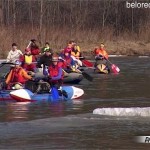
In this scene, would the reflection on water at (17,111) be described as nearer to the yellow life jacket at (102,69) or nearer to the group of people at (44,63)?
the group of people at (44,63)

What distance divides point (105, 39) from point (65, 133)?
3944 cm

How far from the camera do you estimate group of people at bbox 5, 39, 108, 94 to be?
67.3 ft

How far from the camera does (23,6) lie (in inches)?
2547

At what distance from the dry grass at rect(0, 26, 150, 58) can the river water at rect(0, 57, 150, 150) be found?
74.4 ft

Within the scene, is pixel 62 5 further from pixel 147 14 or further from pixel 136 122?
pixel 136 122

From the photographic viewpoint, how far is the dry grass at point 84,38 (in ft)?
146

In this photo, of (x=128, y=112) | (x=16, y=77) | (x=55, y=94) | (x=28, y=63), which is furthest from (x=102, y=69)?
(x=128, y=112)

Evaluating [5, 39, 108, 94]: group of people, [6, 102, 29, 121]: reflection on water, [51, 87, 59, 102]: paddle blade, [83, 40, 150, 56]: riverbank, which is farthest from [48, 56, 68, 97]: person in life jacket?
[83, 40, 150, 56]: riverbank

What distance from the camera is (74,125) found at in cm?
1459

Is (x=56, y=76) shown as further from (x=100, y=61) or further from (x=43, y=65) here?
(x=100, y=61)

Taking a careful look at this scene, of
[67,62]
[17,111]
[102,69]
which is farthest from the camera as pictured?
[102,69]

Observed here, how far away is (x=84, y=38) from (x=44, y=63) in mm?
27844

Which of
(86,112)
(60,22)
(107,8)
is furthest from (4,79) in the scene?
(107,8)

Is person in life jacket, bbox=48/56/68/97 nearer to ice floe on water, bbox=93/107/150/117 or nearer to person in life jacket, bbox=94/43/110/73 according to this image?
ice floe on water, bbox=93/107/150/117
